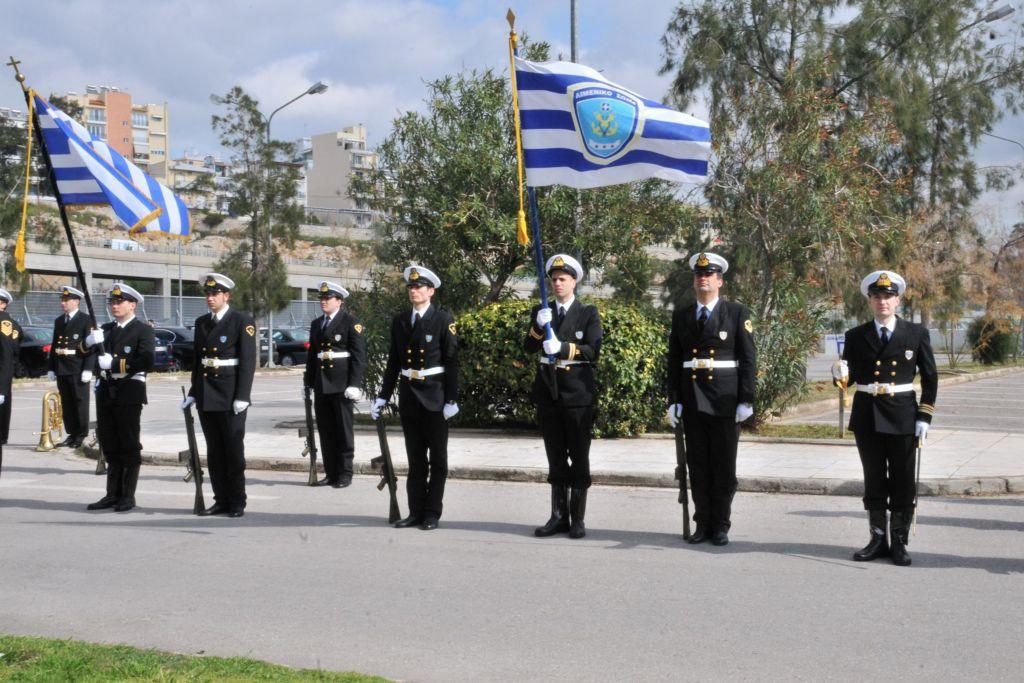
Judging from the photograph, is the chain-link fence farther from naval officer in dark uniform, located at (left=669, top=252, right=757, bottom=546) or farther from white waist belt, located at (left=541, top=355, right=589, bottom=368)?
naval officer in dark uniform, located at (left=669, top=252, right=757, bottom=546)

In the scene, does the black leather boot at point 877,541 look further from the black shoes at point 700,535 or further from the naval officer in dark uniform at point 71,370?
the naval officer in dark uniform at point 71,370

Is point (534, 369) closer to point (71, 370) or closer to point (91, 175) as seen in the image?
point (91, 175)

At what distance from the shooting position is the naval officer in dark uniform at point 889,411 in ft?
22.9

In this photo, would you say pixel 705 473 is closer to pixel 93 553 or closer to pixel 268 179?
pixel 93 553

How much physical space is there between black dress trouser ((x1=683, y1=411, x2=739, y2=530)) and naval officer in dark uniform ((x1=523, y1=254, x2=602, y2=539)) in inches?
29.1

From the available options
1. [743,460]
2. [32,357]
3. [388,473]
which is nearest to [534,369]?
[743,460]

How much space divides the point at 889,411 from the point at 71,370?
1093 centimetres

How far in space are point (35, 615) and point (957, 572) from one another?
5.29 metres

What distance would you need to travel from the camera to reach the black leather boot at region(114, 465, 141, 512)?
9.18m

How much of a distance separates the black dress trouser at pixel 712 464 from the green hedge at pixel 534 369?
4896 millimetres

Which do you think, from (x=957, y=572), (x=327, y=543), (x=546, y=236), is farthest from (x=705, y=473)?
(x=546, y=236)

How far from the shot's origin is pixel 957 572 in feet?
22.1

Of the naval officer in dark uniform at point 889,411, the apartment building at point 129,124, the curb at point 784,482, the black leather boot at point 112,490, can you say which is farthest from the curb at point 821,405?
the apartment building at point 129,124

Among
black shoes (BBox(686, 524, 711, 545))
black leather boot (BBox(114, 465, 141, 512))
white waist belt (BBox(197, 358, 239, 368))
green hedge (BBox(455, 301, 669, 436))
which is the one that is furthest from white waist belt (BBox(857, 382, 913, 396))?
black leather boot (BBox(114, 465, 141, 512))
